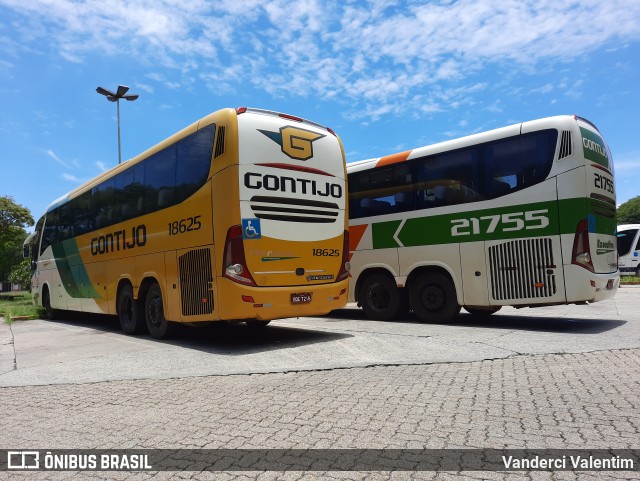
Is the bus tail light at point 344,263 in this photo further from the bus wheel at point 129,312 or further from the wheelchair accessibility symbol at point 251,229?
the bus wheel at point 129,312

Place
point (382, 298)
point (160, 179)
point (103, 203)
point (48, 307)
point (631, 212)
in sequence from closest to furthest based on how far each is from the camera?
point (160, 179), point (382, 298), point (103, 203), point (48, 307), point (631, 212)

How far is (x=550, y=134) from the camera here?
344 inches

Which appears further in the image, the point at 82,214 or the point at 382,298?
the point at 82,214

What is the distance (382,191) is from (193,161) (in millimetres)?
4588

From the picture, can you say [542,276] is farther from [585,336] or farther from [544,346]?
[544,346]

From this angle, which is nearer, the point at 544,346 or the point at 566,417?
the point at 566,417

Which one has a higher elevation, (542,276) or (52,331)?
(542,276)

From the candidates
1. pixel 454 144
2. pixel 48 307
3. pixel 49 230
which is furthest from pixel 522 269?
pixel 48 307

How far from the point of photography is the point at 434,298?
10.4m

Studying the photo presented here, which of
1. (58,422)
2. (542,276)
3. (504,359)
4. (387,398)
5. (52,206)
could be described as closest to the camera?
(58,422)

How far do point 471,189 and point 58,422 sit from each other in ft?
25.6

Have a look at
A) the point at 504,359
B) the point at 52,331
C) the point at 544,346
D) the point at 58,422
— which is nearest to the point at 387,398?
the point at 504,359

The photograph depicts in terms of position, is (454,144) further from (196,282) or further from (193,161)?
(196,282)

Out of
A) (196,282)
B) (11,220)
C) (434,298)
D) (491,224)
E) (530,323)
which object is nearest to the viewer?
(196,282)
